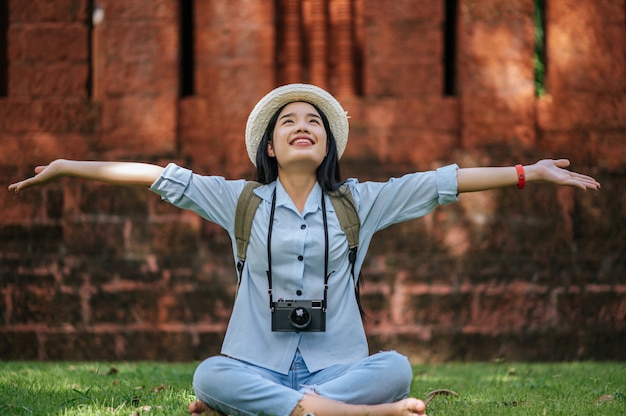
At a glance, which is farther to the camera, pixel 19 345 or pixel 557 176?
pixel 19 345

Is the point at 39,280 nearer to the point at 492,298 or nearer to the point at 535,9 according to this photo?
the point at 492,298

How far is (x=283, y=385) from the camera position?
382 cm

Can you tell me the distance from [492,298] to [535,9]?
2636mm

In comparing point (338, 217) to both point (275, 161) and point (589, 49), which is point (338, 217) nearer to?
point (275, 161)

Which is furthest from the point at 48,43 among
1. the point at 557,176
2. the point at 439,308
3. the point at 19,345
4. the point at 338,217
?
the point at 557,176

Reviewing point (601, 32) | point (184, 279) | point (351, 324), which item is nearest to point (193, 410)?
A: point (351, 324)

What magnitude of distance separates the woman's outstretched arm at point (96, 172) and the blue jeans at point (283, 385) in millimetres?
914

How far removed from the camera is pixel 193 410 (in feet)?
12.6

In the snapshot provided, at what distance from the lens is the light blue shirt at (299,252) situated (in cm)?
396

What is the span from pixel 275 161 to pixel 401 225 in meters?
3.44

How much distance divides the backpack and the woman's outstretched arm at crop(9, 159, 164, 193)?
0.41m

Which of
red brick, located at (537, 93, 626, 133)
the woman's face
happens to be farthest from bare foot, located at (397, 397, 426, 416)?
red brick, located at (537, 93, 626, 133)

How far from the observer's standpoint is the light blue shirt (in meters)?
3.96

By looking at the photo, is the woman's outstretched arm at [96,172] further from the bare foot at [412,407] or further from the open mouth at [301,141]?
the bare foot at [412,407]
